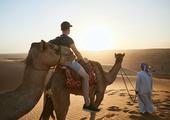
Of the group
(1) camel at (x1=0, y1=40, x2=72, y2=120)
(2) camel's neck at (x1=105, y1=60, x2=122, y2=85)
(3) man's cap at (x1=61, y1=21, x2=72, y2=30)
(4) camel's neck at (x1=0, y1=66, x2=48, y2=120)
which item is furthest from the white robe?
(4) camel's neck at (x1=0, y1=66, x2=48, y2=120)

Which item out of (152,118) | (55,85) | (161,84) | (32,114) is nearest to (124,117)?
(152,118)

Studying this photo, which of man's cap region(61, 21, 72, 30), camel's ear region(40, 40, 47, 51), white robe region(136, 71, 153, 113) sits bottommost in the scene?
white robe region(136, 71, 153, 113)

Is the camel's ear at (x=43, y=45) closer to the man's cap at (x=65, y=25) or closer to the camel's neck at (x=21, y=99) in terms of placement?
the camel's neck at (x=21, y=99)

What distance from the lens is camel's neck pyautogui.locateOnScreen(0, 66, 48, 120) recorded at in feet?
16.4

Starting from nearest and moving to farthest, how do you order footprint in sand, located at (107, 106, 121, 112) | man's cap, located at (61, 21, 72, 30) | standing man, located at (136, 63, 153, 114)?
1. man's cap, located at (61, 21, 72, 30)
2. standing man, located at (136, 63, 153, 114)
3. footprint in sand, located at (107, 106, 121, 112)

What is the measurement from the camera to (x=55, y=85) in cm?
862

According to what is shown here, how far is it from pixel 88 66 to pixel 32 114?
630cm

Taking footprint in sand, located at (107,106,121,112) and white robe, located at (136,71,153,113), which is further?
footprint in sand, located at (107,106,121,112)

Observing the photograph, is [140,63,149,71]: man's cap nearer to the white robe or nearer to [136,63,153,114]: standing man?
[136,63,153,114]: standing man

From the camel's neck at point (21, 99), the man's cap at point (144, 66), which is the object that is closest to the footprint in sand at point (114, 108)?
the man's cap at point (144, 66)

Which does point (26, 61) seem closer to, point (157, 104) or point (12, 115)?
point (12, 115)

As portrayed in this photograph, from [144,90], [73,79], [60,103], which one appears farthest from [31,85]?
[144,90]

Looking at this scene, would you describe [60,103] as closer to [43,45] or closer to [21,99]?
[43,45]

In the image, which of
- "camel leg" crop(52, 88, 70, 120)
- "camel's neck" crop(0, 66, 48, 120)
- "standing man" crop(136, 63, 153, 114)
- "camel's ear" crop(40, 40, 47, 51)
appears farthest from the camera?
"standing man" crop(136, 63, 153, 114)
